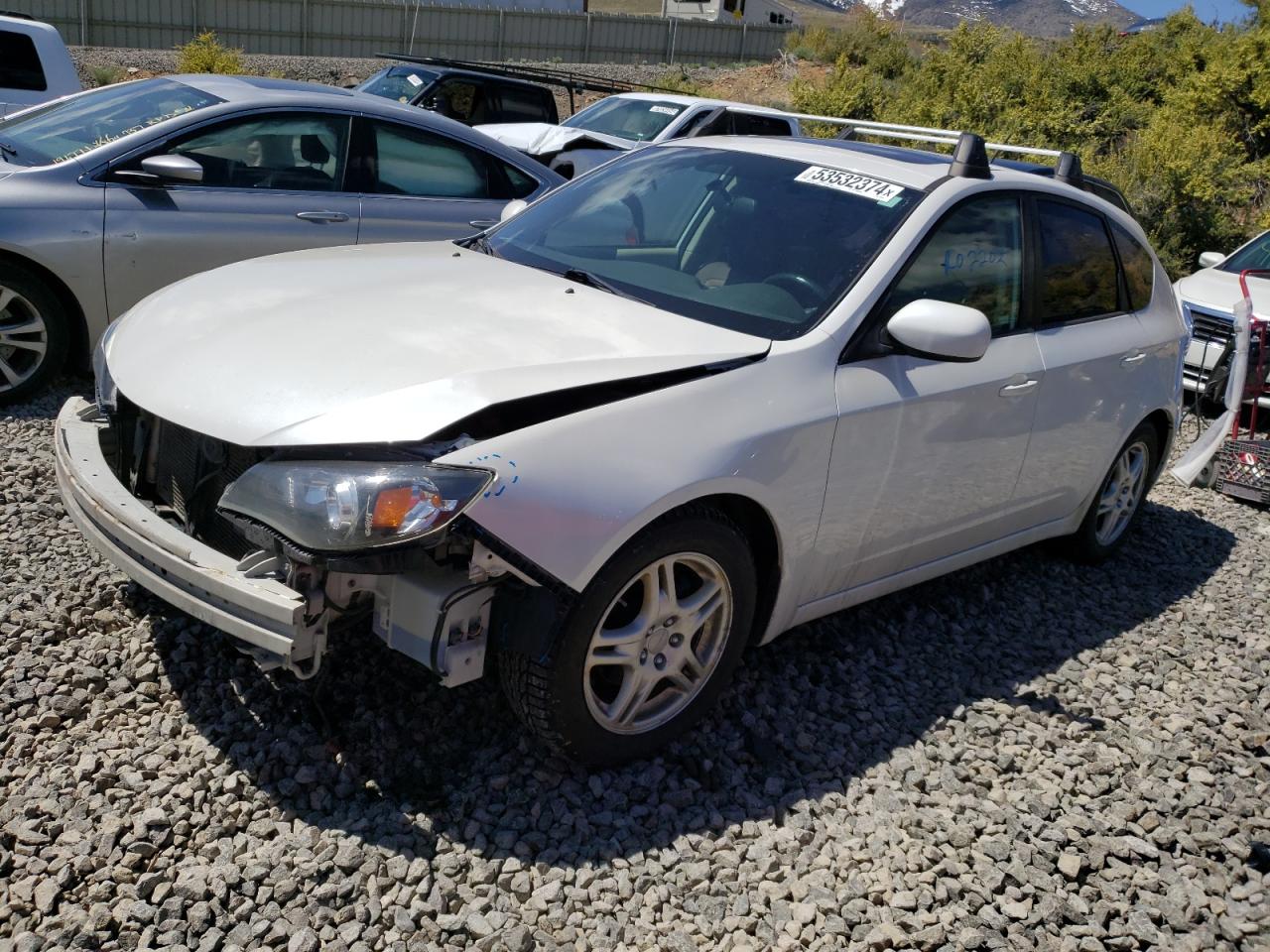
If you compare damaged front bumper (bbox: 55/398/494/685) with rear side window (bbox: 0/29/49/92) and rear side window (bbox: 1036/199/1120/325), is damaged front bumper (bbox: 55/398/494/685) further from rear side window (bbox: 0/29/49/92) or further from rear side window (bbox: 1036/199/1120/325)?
rear side window (bbox: 0/29/49/92)

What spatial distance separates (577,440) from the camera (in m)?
2.99

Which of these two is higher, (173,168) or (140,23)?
(173,168)

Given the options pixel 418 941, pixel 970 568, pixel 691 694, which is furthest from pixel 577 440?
pixel 970 568

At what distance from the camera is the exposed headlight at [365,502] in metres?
2.76

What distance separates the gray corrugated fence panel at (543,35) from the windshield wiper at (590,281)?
3729cm

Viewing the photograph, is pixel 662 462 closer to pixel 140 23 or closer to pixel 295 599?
pixel 295 599

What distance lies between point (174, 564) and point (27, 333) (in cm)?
326

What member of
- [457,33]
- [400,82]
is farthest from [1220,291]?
[457,33]

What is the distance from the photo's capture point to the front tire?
308 cm

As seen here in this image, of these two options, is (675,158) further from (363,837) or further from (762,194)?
(363,837)

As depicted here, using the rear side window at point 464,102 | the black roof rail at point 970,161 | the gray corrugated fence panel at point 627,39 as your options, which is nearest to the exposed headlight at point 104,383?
the black roof rail at point 970,161

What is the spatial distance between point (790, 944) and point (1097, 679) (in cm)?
212

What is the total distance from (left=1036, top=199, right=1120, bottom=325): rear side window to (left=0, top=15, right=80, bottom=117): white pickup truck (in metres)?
8.49

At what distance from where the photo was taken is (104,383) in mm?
3623
